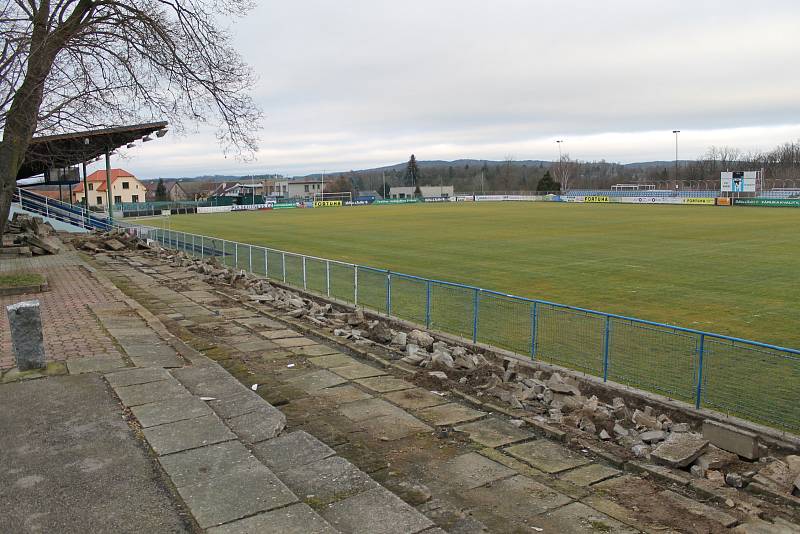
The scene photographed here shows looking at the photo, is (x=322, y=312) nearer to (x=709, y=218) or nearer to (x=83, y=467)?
(x=83, y=467)

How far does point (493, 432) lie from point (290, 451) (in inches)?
102

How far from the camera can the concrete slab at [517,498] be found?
5.61m

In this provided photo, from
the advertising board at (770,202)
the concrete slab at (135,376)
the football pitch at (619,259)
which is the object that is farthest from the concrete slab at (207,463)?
the advertising board at (770,202)

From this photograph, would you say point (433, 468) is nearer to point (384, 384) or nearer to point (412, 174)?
point (384, 384)

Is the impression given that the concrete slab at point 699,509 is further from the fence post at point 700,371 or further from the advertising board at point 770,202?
the advertising board at point 770,202

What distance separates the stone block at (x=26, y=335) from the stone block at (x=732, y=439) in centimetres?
930

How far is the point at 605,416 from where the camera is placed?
873 cm

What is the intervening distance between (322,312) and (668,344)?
8659mm

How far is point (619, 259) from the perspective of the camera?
28688 mm

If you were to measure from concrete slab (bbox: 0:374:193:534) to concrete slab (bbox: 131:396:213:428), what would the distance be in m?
0.23

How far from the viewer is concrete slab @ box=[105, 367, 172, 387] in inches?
331

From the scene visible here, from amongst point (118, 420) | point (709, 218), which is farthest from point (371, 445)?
point (709, 218)

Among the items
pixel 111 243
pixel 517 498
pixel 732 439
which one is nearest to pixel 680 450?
pixel 732 439

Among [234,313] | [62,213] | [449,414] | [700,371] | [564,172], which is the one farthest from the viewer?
[564,172]
